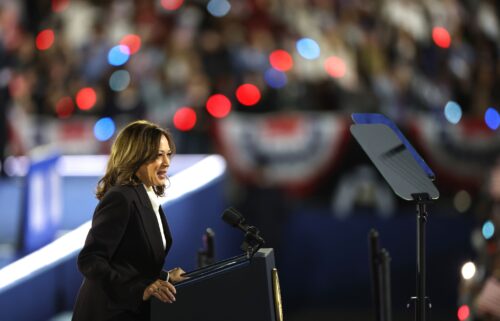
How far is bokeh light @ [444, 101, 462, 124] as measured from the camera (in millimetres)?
12298

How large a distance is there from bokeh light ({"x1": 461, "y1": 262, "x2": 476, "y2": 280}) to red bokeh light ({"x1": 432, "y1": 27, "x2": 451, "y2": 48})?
22.4 ft

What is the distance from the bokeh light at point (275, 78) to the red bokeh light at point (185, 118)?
3.49 ft

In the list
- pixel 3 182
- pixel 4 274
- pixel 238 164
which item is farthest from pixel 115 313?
pixel 238 164

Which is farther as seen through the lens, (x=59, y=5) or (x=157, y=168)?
(x=59, y=5)

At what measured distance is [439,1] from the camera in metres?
13.9

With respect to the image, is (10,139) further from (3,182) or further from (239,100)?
(239,100)

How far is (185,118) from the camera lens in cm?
1286

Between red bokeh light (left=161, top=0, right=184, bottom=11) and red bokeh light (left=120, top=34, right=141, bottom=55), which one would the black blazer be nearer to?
red bokeh light (left=120, top=34, right=141, bottom=55)

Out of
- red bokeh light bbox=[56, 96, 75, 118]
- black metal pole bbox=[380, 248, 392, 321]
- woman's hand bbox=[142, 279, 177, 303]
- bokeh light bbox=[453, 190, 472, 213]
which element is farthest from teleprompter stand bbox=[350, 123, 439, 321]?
red bokeh light bbox=[56, 96, 75, 118]

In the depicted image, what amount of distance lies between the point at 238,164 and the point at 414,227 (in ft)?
11.5

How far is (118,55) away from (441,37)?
14.7 ft

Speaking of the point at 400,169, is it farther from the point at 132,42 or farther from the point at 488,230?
the point at 132,42

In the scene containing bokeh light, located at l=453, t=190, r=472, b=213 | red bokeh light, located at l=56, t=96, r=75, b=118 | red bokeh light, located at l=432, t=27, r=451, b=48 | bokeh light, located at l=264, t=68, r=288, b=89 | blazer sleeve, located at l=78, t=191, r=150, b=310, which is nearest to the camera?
blazer sleeve, located at l=78, t=191, r=150, b=310

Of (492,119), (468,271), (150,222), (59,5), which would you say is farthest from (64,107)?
(150,222)
